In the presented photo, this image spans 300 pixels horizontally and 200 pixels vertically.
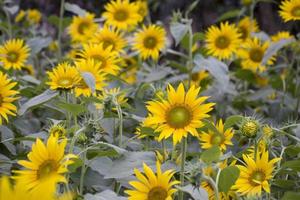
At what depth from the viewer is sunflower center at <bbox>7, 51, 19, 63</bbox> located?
7.93 feet

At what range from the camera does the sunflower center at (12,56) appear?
2.42m

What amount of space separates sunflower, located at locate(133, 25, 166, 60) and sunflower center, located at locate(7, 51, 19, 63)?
502 mm

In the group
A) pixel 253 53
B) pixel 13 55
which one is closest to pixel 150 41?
pixel 253 53

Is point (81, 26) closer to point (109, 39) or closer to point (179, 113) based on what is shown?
point (109, 39)

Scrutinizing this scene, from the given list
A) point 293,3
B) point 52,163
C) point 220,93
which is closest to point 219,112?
point 220,93

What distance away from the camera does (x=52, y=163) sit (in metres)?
1.40

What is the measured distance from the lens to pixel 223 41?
2717 millimetres

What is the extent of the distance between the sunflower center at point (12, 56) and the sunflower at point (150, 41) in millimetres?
502

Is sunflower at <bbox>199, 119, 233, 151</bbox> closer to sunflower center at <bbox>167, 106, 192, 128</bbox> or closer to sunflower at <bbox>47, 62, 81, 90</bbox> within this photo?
sunflower center at <bbox>167, 106, 192, 128</bbox>

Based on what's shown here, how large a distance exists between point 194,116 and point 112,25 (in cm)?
138

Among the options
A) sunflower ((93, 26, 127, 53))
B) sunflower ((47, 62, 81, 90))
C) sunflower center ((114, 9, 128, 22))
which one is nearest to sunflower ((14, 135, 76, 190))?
sunflower ((47, 62, 81, 90))

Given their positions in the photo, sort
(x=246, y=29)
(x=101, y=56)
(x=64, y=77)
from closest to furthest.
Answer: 1. (x=64, y=77)
2. (x=101, y=56)
3. (x=246, y=29)

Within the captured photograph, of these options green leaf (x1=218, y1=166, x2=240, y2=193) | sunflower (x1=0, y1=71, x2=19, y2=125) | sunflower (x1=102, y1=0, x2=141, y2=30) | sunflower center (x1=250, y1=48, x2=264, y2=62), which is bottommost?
green leaf (x1=218, y1=166, x2=240, y2=193)

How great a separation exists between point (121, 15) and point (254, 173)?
148 centimetres
